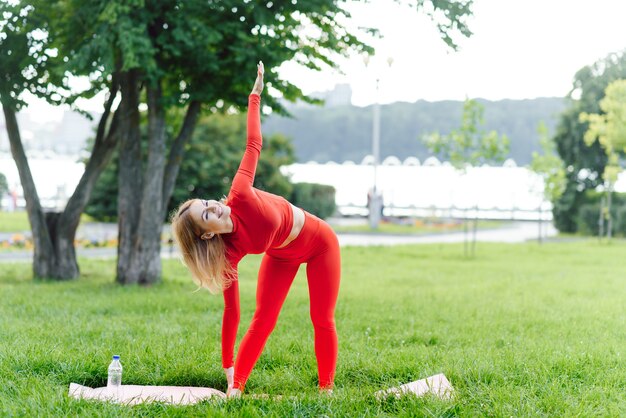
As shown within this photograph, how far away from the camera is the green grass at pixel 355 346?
13.9 feet

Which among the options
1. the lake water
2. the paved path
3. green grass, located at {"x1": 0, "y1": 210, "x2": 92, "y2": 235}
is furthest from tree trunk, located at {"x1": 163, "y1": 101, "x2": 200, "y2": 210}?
the lake water

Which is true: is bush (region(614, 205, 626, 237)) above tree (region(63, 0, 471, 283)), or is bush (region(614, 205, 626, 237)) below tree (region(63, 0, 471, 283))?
below

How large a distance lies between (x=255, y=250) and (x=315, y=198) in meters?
26.6

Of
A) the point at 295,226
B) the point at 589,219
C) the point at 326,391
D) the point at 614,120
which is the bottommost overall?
the point at 589,219

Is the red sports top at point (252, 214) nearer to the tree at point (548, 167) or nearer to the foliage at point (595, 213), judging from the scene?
the tree at point (548, 167)

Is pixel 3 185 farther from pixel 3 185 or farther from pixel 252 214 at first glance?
pixel 252 214

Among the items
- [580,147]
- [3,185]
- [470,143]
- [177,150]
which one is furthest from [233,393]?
[3,185]

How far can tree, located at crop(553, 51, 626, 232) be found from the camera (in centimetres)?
2908

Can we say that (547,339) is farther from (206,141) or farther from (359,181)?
(359,181)

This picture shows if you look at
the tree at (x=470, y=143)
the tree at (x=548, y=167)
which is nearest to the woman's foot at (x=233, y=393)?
the tree at (x=470, y=143)

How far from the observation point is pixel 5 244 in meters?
16.7

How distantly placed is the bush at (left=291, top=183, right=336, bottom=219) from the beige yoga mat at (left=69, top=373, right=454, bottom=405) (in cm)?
2492

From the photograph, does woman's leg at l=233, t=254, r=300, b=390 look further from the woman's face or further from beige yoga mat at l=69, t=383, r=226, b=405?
the woman's face

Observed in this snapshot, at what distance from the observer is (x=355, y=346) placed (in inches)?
243
